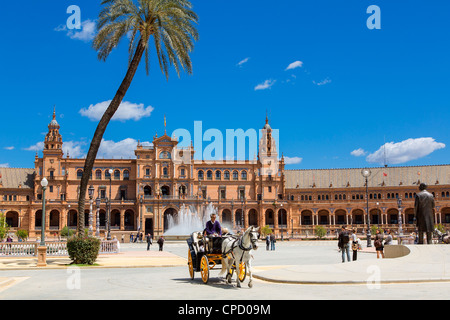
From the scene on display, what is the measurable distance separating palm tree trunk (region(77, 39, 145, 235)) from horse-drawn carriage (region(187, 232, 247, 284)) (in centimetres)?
939

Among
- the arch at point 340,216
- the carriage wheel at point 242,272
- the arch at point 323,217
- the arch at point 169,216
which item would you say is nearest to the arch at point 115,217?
→ the arch at point 169,216

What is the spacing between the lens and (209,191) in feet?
295

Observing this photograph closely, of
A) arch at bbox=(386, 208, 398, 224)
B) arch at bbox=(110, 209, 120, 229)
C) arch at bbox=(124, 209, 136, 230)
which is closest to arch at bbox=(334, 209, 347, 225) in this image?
arch at bbox=(386, 208, 398, 224)

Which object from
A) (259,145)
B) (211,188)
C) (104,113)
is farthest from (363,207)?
(104,113)

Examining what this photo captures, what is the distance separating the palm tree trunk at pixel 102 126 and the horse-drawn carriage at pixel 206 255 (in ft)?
30.8

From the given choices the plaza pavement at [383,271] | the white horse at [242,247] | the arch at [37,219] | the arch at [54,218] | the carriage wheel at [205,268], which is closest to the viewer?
the white horse at [242,247]

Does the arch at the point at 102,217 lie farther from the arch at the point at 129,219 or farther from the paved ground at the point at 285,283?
the paved ground at the point at 285,283

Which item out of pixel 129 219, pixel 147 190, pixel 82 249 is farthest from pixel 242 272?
pixel 129 219

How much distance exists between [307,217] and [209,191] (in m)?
20.0

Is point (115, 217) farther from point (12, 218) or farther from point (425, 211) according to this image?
point (425, 211)

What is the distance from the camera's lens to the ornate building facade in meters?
82.6

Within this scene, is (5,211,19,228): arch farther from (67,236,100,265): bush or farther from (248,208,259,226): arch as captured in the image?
(67,236,100,265): bush

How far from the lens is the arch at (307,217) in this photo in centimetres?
9238
